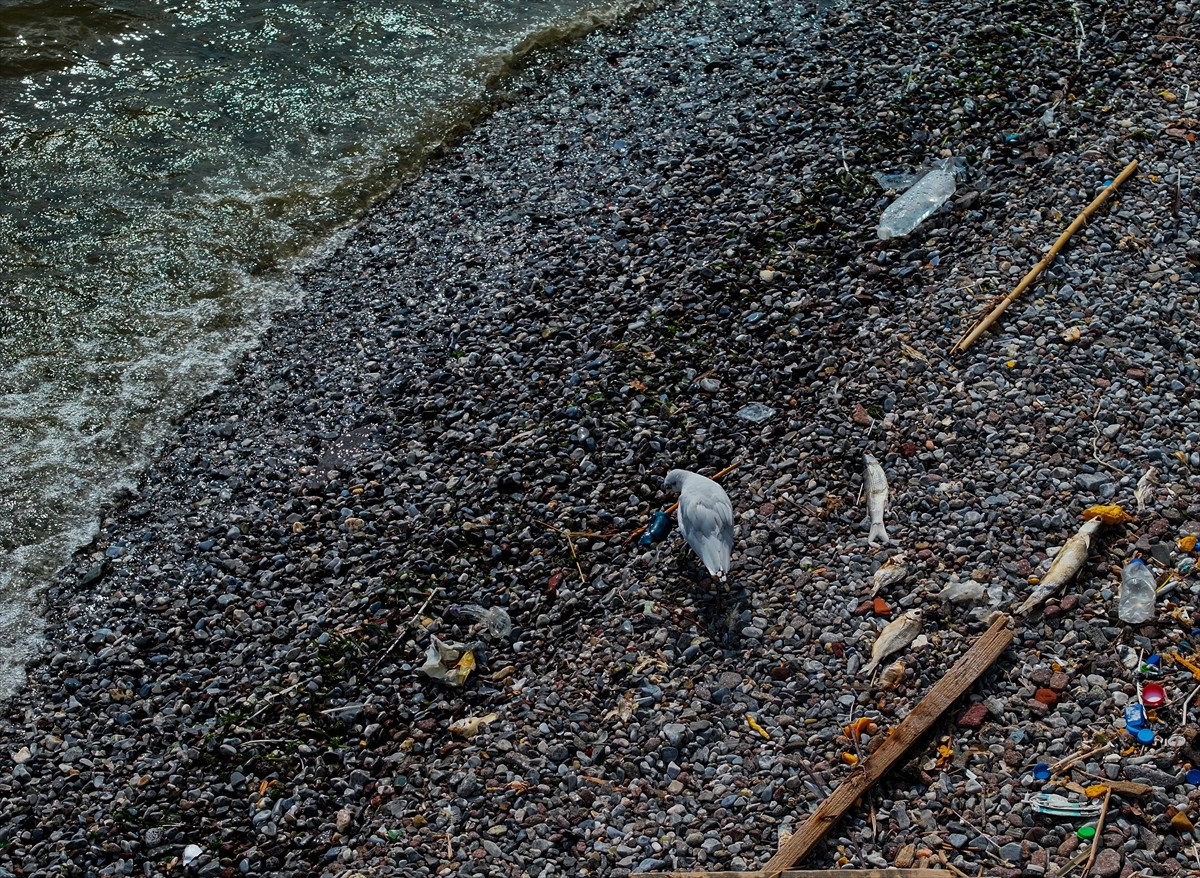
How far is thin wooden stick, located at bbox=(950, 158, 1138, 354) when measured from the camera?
19.5 ft

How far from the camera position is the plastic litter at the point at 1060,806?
3926mm

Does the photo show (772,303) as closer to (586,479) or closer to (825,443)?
(825,443)

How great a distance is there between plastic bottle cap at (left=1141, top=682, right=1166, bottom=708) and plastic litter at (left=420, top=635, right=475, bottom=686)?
2.95 meters

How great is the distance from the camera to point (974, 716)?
4293mm

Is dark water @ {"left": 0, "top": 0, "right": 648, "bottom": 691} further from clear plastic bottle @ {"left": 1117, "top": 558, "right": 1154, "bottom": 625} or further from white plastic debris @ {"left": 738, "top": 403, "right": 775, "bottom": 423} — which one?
clear plastic bottle @ {"left": 1117, "top": 558, "right": 1154, "bottom": 625}

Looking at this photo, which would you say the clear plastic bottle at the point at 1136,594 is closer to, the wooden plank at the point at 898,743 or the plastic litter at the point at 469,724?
the wooden plank at the point at 898,743

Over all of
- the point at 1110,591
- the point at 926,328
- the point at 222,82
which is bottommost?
the point at 1110,591

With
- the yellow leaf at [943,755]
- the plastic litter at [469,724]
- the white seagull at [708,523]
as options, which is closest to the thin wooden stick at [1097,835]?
the yellow leaf at [943,755]

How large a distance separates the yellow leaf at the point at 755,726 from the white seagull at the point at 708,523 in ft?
2.31

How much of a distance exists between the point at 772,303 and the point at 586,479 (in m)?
1.76

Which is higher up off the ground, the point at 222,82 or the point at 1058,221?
the point at 222,82

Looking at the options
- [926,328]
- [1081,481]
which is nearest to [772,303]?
[926,328]

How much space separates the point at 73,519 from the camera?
21.6ft

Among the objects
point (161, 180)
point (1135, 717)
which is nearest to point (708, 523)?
point (1135, 717)
